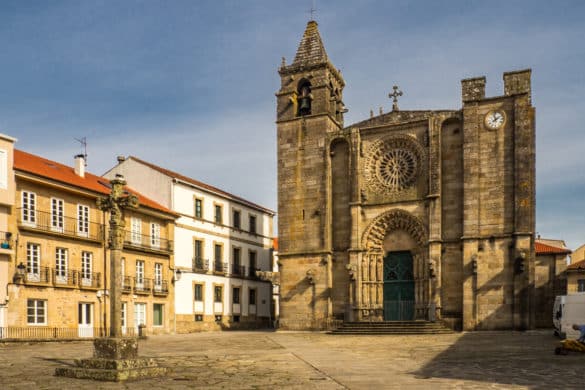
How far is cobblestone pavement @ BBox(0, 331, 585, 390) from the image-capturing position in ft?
38.1

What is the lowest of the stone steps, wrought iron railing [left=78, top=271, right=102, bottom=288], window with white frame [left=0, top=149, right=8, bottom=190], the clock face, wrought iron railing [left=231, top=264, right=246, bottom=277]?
the stone steps

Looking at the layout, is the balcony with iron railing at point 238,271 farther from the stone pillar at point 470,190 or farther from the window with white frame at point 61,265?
the stone pillar at point 470,190

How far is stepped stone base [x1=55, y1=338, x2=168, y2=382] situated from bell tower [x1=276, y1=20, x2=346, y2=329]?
21.5m

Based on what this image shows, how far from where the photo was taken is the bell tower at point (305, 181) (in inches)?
1348

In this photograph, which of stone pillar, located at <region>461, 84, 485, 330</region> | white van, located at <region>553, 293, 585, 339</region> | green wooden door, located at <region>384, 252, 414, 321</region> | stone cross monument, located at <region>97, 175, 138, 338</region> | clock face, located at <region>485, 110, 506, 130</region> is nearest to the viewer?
stone cross monument, located at <region>97, 175, 138, 338</region>

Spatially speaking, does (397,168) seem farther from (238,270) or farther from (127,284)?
(127,284)

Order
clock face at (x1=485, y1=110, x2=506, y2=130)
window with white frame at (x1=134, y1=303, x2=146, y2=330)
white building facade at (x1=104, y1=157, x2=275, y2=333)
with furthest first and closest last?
white building facade at (x1=104, y1=157, x2=275, y2=333)
window with white frame at (x1=134, y1=303, x2=146, y2=330)
clock face at (x1=485, y1=110, x2=506, y2=130)

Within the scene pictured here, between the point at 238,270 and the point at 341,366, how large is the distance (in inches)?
1119

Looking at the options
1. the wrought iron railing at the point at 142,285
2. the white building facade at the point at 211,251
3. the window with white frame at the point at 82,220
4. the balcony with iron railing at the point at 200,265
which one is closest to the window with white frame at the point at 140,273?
the wrought iron railing at the point at 142,285

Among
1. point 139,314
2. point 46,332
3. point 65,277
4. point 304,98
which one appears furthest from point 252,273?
point 46,332

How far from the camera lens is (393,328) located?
29.9 metres

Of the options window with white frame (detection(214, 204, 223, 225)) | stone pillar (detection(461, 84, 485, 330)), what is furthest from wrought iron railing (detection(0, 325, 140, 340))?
stone pillar (detection(461, 84, 485, 330))

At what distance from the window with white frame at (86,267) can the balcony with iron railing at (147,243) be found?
217cm

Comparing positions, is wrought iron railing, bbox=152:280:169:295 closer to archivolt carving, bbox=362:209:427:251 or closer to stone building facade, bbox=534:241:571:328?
archivolt carving, bbox=362:209:427:251
